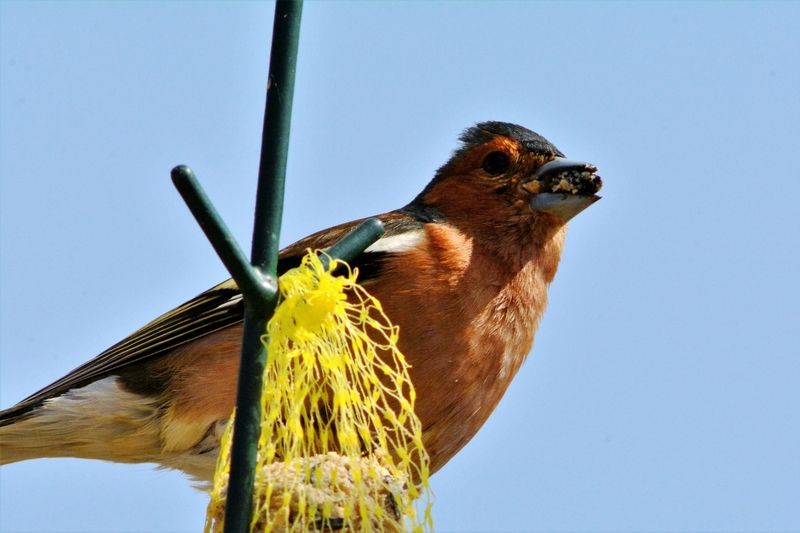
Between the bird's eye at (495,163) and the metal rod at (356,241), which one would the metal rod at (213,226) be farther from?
the bird's eye at (495,163)

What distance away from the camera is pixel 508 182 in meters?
7.21

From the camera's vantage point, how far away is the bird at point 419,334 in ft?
19.8

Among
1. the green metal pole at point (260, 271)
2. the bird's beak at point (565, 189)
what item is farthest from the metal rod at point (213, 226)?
the bird's beak at point (565, 189)

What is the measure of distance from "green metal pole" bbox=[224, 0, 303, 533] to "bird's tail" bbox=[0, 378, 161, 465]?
3.51 metres

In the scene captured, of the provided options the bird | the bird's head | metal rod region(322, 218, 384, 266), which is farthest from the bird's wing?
metal rod region(322, 218, 384, 266)

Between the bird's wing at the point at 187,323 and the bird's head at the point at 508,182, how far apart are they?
1.51ft

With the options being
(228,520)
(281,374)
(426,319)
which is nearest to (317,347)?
(281,374)

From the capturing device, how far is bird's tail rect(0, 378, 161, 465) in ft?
21.0

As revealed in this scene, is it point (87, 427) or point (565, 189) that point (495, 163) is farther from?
point (87, 427)

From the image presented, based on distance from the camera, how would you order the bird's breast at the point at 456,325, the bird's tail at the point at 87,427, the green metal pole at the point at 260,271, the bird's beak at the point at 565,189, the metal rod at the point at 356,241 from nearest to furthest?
the green metal pole at the point at 260,271
the metal rod at the point at 356,241
the bird's breast at the point at 456,325
the bird's tail at the point at 87,427
the bird's beak at the point at 565,189

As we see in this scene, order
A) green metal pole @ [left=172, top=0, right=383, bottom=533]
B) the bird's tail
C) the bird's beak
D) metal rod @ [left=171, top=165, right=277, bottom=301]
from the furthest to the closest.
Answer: the bird's beak → the bird's tail → green metal pole @ [left=172, top=0, right=383, bottom=533] → metal rod @ [left=171, top=165, right=277, bottom=301]

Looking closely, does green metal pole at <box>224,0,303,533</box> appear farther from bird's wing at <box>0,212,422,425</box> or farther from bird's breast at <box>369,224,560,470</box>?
bird's wing at <box>0,212,422,425</box>

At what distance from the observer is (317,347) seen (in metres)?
3.73

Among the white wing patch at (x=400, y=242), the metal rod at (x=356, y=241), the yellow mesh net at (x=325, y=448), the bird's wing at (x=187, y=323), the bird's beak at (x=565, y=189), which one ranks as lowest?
the yellow mesh net at (x=325, y=448)
